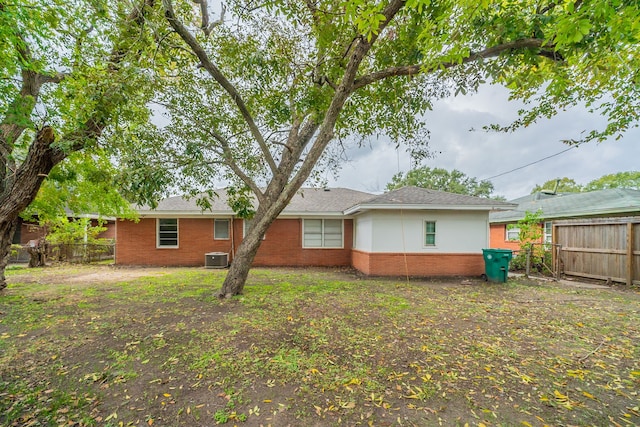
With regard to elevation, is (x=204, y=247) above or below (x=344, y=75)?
below

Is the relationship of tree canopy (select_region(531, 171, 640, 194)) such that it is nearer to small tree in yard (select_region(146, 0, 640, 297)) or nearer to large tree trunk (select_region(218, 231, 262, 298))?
small tree in yard (select_region(146, 0, 640, 297))

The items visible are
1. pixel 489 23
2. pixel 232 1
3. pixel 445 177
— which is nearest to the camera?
pixel 489 23

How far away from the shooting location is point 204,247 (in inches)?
495

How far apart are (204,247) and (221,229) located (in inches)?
46.4

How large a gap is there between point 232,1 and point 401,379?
25.2 ft

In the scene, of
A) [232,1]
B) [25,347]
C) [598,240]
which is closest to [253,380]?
[25,347]

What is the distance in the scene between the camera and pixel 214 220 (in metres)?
12.6

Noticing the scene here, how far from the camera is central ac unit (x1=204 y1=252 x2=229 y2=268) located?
38.9 feet

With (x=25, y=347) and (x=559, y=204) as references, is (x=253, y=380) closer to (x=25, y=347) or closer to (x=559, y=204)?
(x=25, y=347)

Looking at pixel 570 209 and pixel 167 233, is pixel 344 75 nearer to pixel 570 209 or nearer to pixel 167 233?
pixel 167 233

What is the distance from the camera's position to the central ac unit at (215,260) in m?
11.8

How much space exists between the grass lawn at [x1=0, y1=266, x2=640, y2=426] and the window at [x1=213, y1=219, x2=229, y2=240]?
610 centimetres

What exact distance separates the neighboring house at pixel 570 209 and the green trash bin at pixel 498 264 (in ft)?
12.2

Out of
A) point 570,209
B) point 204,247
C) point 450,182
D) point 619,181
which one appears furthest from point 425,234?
point 619,181
